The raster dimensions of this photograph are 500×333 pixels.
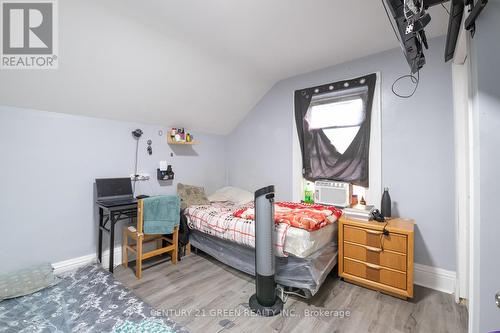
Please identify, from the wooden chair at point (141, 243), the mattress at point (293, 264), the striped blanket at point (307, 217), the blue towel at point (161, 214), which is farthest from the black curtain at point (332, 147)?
the wooden chair at point (141, 243)

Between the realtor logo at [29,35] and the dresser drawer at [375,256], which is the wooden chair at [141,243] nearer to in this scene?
the realtor logo at [29,35]

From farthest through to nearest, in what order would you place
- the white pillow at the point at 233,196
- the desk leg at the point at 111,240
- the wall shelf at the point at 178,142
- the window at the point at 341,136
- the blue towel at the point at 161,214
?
the white pillow at the point at 233,196
the wall shelf at the point at 178,142
the window at the point at 341,136
the blue towel at the point at 161,214
the desk leg at the point at 111,240

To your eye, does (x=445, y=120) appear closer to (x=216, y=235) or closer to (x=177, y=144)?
(x=216, y=235)

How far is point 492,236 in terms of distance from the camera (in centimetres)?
93

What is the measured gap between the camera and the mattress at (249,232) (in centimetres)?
192

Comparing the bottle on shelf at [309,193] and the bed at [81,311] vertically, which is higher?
the bottle on shelf at [309,193]

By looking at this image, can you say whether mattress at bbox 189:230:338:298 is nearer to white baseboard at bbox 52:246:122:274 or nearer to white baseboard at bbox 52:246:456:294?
white baseboard at bbox 52:246:456:294

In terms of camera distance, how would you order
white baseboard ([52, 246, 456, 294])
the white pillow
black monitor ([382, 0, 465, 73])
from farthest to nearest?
the white pillow, white baseboard ([52, 246, 456, 294]), black monitor ([382, 0, 465, 73])

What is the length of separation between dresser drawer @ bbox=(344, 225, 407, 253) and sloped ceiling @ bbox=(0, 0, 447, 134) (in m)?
1.98

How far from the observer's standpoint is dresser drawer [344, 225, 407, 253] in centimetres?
194

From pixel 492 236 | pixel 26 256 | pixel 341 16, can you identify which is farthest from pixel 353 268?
pixel 26 256

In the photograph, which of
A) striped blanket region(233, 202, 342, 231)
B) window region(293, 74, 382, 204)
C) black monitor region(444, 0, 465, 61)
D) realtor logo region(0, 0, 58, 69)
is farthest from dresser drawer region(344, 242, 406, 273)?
realtor logo region(0, 0, 58, 69)

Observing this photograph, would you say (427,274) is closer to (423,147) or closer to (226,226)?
(423,147)

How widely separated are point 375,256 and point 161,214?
231 cm
